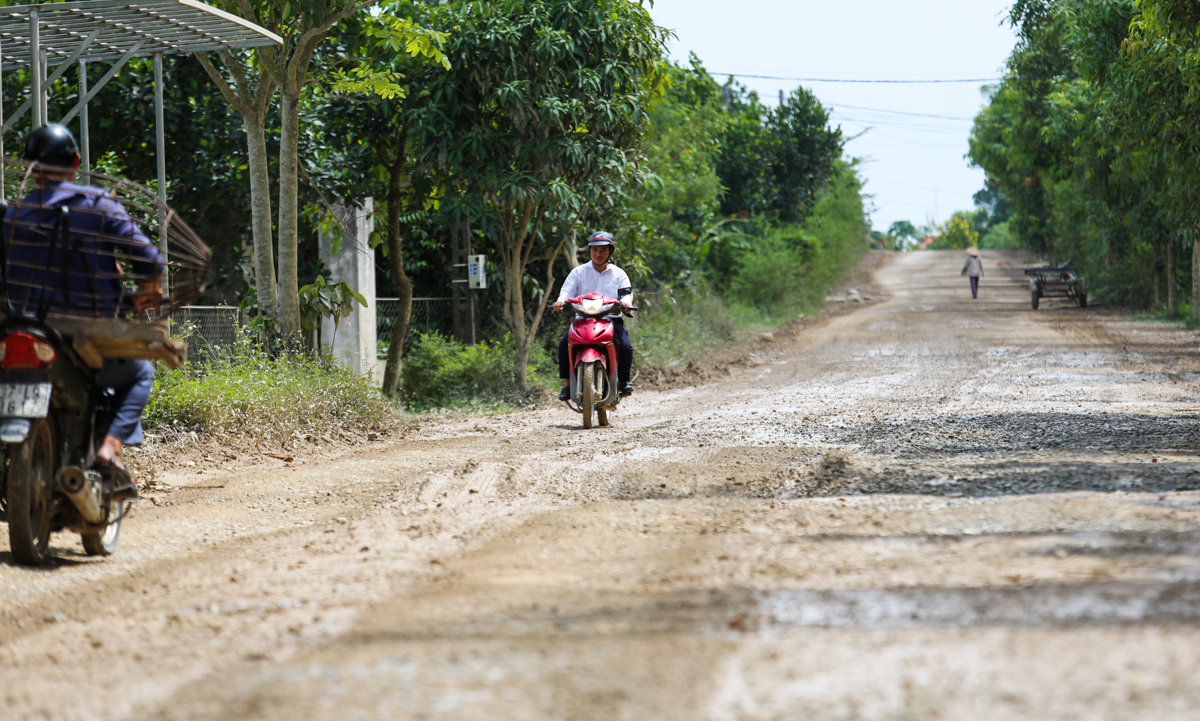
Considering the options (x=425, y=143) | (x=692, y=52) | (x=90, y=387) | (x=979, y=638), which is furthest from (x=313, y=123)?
(x=692, y=52)

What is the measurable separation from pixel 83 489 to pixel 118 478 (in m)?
0.28

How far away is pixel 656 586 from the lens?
4.05 meters

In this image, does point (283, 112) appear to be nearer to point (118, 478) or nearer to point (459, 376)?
point (459, 376)

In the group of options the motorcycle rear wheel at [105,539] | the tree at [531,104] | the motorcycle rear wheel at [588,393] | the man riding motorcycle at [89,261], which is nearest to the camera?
the man riding motorcycle at [89,261]

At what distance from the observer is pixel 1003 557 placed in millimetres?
4254

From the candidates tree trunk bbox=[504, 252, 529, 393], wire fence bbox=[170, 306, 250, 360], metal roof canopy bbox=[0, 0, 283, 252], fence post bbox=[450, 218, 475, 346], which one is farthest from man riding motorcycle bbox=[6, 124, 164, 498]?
fence post bbox=[450, 218, 475, 346]

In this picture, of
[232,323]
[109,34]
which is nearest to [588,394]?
[232,323]

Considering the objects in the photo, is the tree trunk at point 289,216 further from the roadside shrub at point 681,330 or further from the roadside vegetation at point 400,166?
the roadside shrub at point 681,330

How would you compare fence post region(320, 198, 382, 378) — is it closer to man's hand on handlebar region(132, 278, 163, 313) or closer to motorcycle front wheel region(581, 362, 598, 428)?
motorcycle front wheel region(581, 362, 598, 428)

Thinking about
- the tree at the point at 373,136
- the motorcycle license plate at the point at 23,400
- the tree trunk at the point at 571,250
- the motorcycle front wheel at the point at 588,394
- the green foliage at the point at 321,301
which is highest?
the tree at the point at 373,136

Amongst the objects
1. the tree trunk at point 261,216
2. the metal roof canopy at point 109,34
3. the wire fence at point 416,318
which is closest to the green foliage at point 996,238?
the wire fence at point 416,318

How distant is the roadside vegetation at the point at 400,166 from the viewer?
10180 millimetres

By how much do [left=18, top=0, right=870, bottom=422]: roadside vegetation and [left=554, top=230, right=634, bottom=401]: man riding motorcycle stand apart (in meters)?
1.86

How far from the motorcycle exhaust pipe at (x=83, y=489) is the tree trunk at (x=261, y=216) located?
6.07 metres
